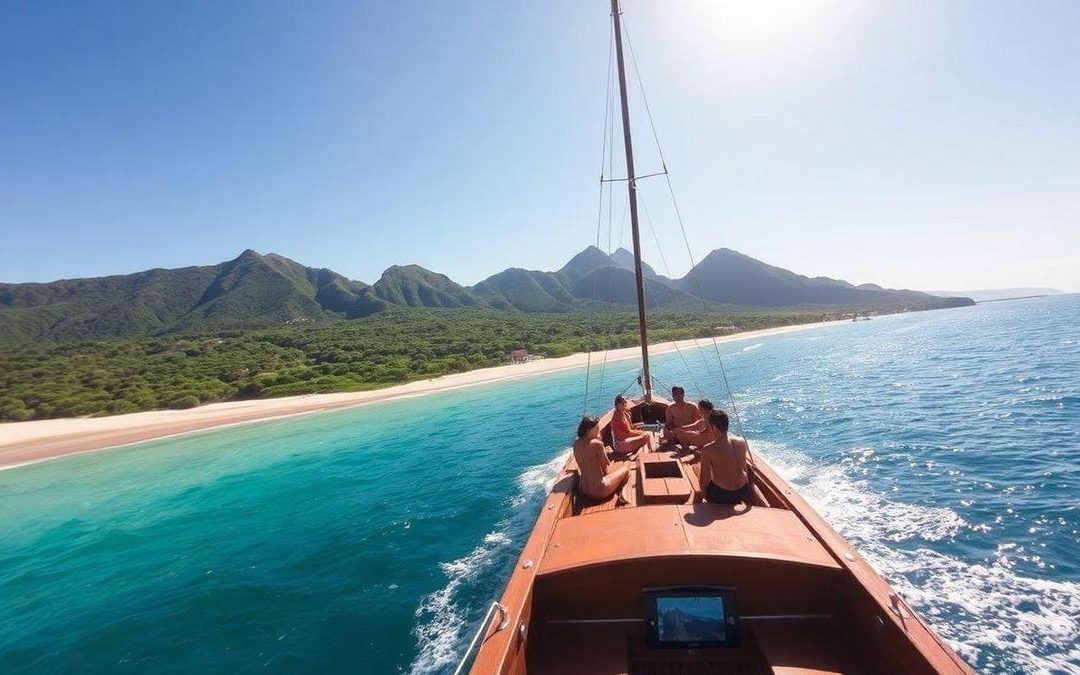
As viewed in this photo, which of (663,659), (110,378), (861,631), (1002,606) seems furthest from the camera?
(110,378)

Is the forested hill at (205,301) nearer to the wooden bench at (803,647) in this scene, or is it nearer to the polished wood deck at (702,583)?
the polished wood deck at (702,583)

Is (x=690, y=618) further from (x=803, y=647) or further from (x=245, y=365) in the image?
(x=245, y=365)

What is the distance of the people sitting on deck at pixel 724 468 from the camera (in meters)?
5.90

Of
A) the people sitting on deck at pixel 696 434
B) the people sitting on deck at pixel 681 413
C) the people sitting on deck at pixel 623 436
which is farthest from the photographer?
the people sitting on deck at pixel 681 413

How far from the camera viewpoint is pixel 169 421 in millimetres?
33094

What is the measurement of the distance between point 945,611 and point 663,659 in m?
4.62

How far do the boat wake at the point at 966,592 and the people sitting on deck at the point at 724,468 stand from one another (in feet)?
10.4

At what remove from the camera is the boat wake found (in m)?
5.49

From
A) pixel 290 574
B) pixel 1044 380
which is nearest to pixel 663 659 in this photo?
pixel 290 574

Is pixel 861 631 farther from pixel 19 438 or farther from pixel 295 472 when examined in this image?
pixel 19 438

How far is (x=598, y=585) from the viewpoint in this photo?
493 cm

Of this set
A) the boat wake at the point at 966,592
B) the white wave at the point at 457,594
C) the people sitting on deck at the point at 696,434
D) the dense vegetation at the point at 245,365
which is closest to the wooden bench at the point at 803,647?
the boat wake at the point at 966,592

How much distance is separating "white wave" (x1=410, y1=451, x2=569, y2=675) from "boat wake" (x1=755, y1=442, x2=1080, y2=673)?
21.4 ft

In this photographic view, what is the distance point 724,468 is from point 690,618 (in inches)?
77.2
